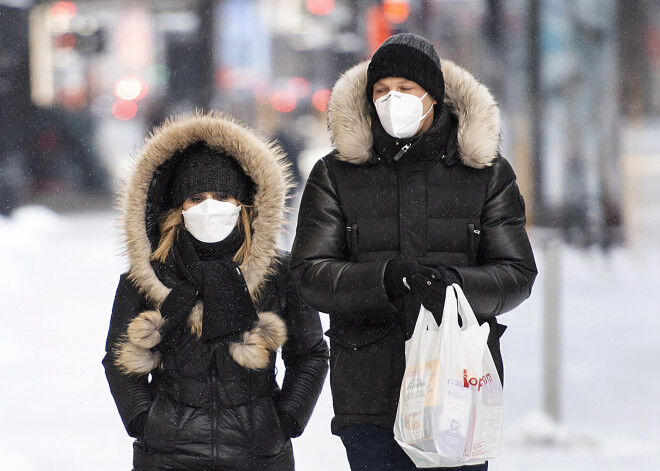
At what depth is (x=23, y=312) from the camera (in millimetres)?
8203

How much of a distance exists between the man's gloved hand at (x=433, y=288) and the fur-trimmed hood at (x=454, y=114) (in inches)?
14.0

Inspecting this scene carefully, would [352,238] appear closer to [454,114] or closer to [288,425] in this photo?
[454,114]

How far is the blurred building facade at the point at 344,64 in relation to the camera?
9.33 meters

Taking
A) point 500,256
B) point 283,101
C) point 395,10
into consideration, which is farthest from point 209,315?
point 283,101

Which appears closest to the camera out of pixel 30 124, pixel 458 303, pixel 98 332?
pixel 458 303

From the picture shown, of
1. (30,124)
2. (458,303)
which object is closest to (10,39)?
(30,124)

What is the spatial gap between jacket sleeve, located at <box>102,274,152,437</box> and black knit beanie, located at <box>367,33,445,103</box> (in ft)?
3.02

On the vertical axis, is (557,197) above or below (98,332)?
above

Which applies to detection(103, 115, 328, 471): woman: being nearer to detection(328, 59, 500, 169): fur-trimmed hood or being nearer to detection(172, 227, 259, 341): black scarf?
detection(172, 227, 259, 341): black scarf

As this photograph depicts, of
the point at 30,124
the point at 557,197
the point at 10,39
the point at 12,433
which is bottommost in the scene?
the point at 12,433

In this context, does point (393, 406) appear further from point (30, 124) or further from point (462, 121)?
point (30, 124)

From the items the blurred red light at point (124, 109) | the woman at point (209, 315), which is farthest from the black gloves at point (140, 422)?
the blurred red light at point (124, 109)

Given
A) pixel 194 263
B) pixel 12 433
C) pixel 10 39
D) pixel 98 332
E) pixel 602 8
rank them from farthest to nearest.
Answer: pixel 10 39 → pixel 602 8 → pixel 98 332 → pixel 12 433 → pixel 194 263

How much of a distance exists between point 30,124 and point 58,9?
65.7 inches
